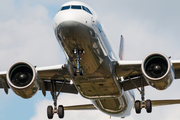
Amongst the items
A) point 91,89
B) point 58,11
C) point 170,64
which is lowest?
point 91,89

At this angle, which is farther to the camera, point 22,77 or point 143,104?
point 143,104

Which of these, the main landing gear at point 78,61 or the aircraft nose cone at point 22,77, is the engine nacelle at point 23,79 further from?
the main landing gear at point 78,61

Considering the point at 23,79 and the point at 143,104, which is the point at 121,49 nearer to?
the point at 143,104

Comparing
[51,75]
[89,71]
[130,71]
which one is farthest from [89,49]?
[51,75]

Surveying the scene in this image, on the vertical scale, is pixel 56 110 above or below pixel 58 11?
below

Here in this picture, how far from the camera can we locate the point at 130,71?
2420 cm

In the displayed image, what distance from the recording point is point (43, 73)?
81.8ft

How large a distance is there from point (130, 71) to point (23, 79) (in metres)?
6.77

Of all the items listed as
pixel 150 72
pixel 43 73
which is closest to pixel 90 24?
pixel 150 72

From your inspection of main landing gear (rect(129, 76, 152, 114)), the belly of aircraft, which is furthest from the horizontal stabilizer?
main landing gear (rect(129, 76, 152, 114))

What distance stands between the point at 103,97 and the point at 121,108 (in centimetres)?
302

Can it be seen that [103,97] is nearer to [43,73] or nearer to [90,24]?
[43,73]

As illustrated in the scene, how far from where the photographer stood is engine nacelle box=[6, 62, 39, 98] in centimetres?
2266

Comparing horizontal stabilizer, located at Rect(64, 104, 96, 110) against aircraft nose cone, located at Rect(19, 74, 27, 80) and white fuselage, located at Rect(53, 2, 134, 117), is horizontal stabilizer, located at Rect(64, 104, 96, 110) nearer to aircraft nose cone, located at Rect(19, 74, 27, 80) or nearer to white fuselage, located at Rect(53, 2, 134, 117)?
white fuselage, located at Rect(53, 2, 134, 117)
